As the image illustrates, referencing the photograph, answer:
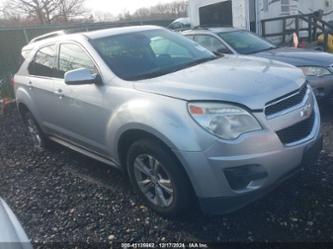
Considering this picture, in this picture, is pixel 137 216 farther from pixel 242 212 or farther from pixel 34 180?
pixel 34 180

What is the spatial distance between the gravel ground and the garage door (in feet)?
37.6

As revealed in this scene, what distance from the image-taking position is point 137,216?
3.35 metres

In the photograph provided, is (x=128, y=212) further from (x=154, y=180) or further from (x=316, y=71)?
(x=316, y=71)

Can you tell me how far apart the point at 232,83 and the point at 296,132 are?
672mm

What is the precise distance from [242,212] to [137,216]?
98 cm

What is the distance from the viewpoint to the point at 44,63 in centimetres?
468

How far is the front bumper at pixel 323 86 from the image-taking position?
207 inches

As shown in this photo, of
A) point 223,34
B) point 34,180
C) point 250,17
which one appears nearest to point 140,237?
point 34,180

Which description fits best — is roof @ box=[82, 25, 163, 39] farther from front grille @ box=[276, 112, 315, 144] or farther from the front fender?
front grille @ box=[276, 112, 315, 144]

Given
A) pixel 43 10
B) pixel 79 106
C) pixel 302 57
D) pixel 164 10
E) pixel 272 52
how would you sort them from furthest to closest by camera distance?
pixel 164 10
pixel 43 10
pixel 272 52
pixel 302 57
pixel 79 106

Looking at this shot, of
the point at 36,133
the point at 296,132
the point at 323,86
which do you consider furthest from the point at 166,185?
the point at 323,86

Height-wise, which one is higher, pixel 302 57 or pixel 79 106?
pixel 79 106

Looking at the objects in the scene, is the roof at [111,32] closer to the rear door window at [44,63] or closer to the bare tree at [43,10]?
the rear door window at [44,63]

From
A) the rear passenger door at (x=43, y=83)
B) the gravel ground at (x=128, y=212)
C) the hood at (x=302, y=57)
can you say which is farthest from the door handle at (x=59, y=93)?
the hood at (x=302, y=57)
